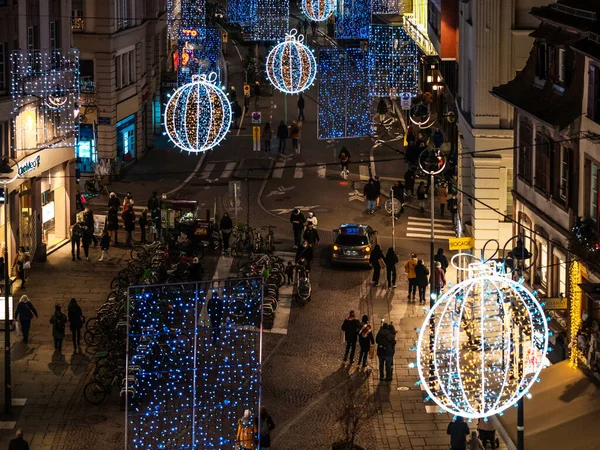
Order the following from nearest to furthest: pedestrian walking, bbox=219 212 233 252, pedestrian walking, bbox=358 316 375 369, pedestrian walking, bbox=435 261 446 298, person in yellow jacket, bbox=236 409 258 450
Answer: person in yellow jacket, bbox=236 409 258 450
pedestrian walking, bbox=358 316 375 369
pedestrian walking, bbox=435 261 446 298
pedestrian walking, bbox=219 212 233 252

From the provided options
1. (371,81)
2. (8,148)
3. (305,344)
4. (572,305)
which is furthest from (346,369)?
(371,81)

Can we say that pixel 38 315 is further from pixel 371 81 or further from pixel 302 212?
pixel 371 81

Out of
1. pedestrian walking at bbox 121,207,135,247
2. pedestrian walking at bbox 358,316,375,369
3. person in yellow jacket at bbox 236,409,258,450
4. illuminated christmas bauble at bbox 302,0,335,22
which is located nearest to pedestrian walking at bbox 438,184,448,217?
pedestrian walking at bbox 121,207,135,247

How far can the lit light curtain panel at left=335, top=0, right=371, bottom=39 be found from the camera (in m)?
82.9

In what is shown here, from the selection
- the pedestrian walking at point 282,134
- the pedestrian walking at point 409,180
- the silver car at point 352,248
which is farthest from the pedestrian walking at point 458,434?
the pedestrian walking at point 282,134

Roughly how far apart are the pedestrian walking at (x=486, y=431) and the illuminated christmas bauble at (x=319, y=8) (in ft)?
197

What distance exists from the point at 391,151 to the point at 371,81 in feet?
24.0

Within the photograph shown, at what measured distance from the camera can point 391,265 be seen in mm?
51188

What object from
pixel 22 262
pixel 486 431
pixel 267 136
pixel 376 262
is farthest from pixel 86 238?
pixel 486 431

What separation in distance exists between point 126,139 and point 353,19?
18.4 metres

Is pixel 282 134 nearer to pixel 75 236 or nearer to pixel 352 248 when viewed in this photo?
pixel 75 236

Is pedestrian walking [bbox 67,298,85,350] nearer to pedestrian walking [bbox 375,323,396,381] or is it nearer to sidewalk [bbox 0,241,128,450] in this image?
sidewalk [bbox 0,241,128,450]

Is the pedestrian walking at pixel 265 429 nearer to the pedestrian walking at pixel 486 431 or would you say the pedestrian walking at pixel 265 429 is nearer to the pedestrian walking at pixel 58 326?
the pedestrian walking at pixel 486 431

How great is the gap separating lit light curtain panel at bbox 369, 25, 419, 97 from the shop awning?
3597cm
